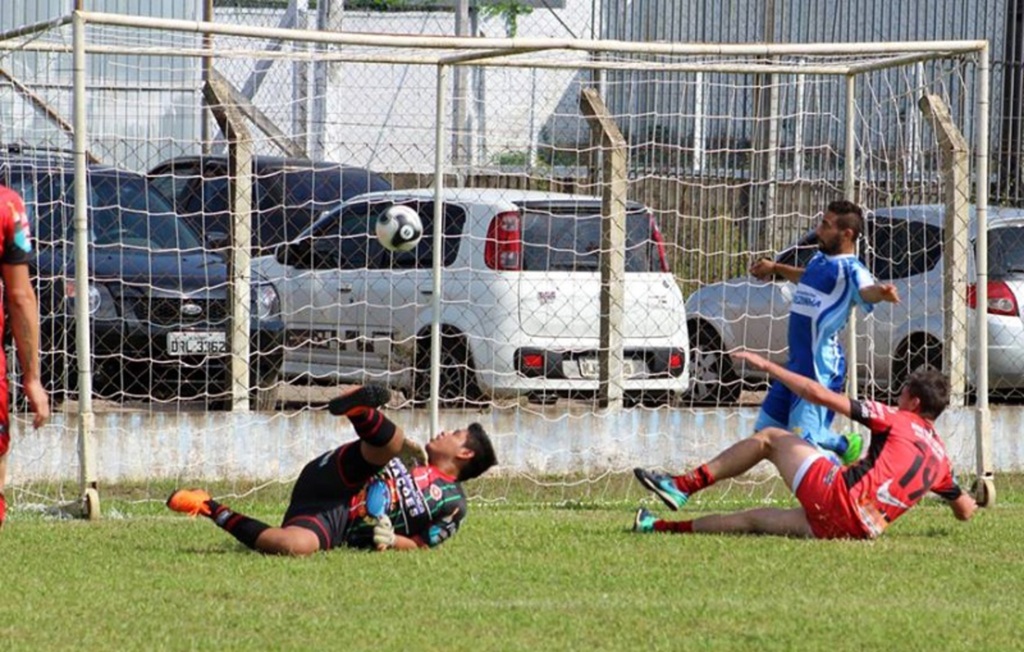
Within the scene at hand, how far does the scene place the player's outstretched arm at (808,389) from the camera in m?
10.0

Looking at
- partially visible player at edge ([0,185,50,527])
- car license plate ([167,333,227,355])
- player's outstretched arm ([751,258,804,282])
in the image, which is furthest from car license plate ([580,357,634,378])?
partially visible player at edge ([0,185,50,527])

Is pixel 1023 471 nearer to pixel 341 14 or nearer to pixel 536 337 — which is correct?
pixel 536 337

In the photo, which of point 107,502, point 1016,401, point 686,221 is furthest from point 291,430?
point 1016,401

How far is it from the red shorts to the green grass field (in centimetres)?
13

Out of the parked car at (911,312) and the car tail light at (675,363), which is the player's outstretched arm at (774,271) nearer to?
the car tail light at (675,363)

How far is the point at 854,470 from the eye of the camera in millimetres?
10117

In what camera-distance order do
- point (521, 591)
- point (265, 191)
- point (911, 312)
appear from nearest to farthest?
point (521, 591), point (911, 312), point (265, 191)

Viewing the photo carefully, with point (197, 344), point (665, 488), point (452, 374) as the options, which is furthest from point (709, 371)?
point (665, 488)

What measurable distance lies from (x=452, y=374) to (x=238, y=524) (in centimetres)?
501

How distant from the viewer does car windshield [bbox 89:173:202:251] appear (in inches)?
560

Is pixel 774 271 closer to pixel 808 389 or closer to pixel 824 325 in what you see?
pixel 824 325

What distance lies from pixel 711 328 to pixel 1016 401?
2.61 metres

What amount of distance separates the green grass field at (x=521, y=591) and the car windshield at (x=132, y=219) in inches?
137

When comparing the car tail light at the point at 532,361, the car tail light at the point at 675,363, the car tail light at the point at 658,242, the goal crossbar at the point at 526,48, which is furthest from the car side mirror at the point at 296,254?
the car tail light at the point at 675,363
